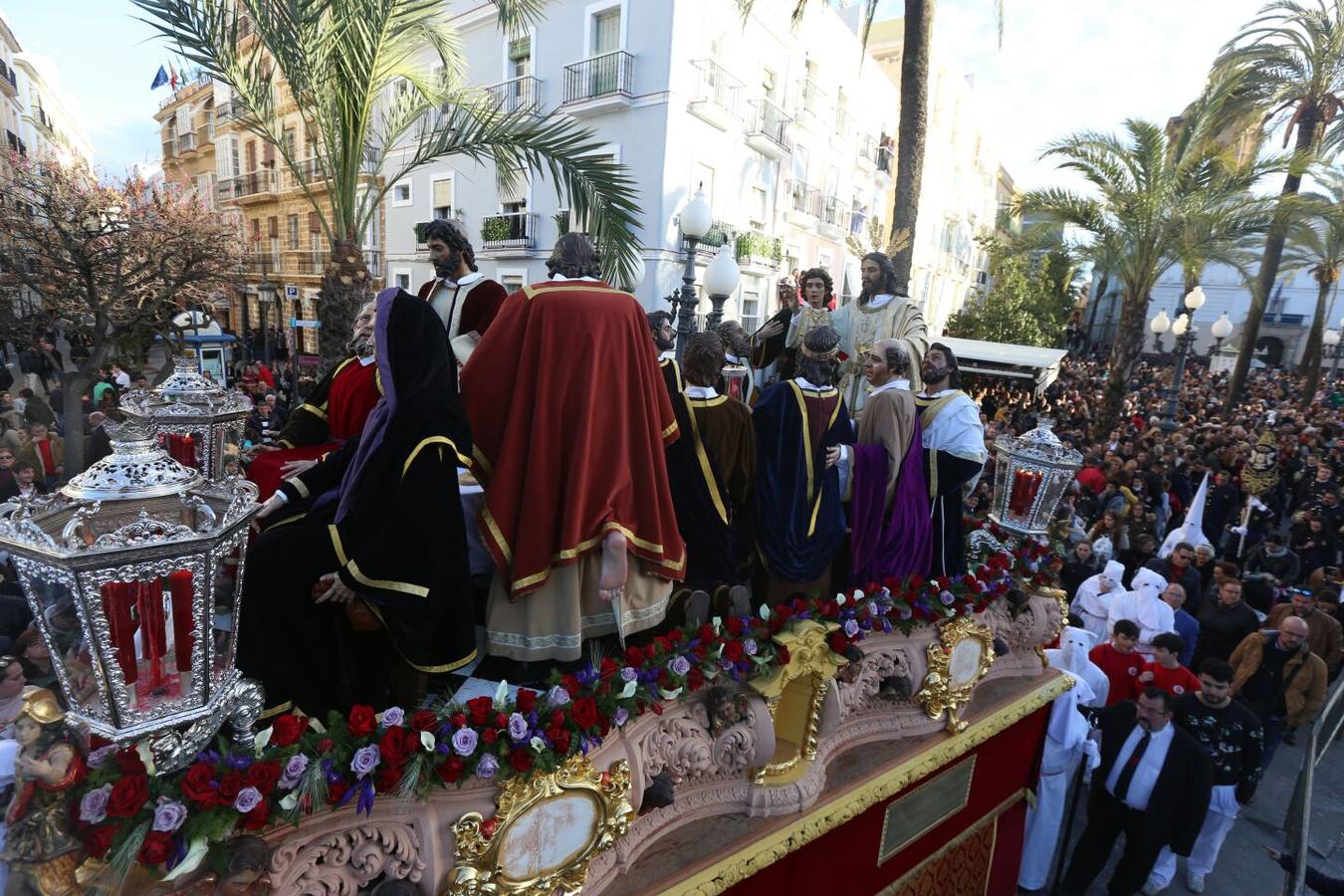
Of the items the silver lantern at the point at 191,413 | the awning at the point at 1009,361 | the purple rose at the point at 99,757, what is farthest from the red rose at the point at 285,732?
the awning at the point at 1009,361

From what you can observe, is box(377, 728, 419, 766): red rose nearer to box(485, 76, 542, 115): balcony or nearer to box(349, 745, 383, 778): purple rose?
box(349, 745, 383, 778): purple rose

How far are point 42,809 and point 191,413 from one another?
84.1 inches

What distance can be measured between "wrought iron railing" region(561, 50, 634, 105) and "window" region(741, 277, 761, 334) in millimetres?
7136

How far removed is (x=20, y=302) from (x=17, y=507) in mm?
12881

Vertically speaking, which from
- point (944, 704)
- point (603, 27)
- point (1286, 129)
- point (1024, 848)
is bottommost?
point (1024, 848)

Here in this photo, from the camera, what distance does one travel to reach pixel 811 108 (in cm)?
2347

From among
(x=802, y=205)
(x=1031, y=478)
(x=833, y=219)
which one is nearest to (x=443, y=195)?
(x=802, y=205)

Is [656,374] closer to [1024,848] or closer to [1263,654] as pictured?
[1024,848]

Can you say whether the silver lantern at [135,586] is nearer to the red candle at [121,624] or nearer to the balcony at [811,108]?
the red candle at [121,624]

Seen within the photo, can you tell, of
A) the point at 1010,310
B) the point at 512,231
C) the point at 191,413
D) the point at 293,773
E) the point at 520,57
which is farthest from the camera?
the point at 1010,310

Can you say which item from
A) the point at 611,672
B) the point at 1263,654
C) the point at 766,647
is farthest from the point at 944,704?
the point at 1263,654

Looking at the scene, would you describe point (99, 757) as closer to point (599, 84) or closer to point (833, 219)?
point (599, 84)

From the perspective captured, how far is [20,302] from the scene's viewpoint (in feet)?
35.4

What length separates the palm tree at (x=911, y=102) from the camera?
909cm
